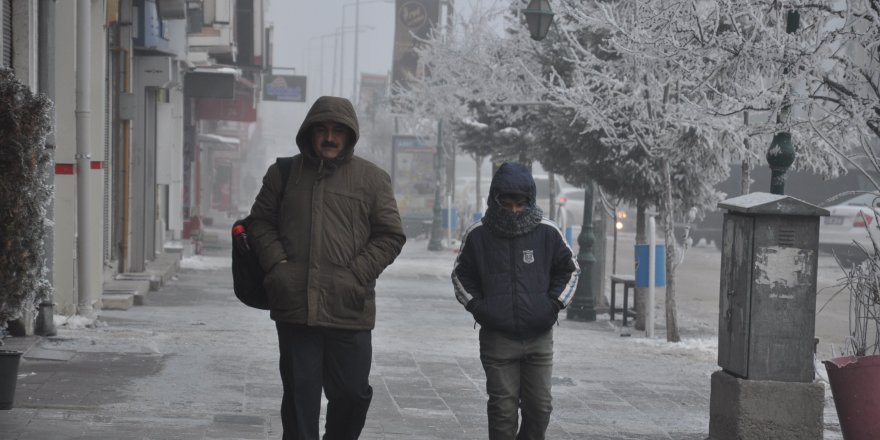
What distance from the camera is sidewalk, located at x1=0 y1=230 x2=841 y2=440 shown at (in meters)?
9.00

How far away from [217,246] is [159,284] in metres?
14.0

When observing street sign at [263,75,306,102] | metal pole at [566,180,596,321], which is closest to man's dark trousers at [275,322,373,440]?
metal pole at [566,180,596,321]

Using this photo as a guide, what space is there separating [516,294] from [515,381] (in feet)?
1.56

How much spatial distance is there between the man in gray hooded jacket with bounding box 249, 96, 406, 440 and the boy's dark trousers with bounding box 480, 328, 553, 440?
92cm

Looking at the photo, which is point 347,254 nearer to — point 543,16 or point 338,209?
point 338,209

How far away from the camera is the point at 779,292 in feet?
29.2

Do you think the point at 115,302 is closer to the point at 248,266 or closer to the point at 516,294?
the point at 516,294

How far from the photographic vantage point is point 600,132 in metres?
18.0

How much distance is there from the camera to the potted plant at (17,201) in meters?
8.68

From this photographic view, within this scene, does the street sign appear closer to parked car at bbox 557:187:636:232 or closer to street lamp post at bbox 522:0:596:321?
parked car at bbox 557:187:636:232

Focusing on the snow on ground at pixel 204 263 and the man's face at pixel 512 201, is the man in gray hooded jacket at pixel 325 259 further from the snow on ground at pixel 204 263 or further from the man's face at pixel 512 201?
the snow on ground at pixel 204 263

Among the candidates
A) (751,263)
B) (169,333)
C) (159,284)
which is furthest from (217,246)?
(751,263)

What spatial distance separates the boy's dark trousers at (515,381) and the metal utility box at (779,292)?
6.07 ft

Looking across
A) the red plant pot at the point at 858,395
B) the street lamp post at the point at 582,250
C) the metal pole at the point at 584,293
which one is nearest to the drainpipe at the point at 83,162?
the street lamp post at the point at 582,250
